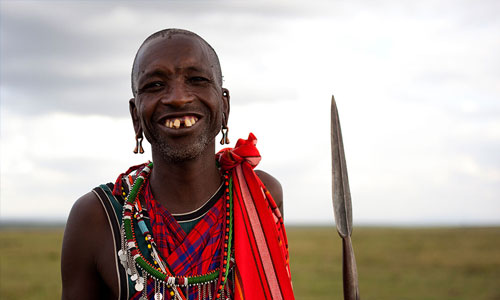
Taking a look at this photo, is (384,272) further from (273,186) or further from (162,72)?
(162,72)

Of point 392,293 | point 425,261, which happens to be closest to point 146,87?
point 392,293

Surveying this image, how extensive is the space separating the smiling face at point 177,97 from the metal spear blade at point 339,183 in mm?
705

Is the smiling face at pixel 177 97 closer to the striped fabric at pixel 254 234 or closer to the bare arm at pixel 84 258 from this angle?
the striped fabric at pixel 254 234

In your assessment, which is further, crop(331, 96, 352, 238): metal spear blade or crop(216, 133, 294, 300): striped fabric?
crop(216, 133, 294, 300): striped fabric

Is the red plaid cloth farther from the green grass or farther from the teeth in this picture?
the green grass

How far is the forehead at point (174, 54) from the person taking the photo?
3.29 meters

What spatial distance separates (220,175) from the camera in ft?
12.3

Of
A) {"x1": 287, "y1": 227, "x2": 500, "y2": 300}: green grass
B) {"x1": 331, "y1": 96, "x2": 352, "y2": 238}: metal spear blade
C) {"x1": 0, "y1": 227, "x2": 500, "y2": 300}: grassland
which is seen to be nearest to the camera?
{"x1": 331, "y1": 96, "x2": 352, "y2": 238}: metal spear blade

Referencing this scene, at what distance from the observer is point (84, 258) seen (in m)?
3.36

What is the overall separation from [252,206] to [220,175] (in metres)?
0.30

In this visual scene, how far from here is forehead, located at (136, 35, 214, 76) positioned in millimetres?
3289

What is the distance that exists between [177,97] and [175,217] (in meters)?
0.75

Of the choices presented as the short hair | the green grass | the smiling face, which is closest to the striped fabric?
the smiling face

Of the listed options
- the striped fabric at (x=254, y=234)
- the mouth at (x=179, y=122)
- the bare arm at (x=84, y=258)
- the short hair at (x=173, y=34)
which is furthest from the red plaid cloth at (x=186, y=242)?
the short hair at (x=173, y=34)
